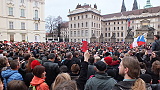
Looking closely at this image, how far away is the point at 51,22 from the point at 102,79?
2646 inches

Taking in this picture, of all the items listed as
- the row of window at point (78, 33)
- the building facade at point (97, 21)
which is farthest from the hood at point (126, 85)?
the row of window at point (78, 33)

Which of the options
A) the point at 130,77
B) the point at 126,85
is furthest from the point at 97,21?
the point at 126,85

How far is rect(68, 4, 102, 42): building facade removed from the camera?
5731 cm

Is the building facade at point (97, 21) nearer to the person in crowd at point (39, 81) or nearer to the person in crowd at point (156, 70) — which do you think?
the person in crowd at point (156, 70)

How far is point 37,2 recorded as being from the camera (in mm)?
40438

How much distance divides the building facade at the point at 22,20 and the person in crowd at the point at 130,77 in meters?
39.3

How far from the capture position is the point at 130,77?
2.00 m

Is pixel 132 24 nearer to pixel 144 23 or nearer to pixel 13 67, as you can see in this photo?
pixel 144 23

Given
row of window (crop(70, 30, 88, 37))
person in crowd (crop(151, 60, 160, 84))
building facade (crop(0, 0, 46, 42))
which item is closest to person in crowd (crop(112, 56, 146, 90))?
person in crowd (crop(151, 60, 160, 84))

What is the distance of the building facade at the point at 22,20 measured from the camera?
115 ft

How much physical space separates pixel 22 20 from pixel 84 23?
29.9 meters

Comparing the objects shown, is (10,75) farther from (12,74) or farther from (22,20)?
(22,20)

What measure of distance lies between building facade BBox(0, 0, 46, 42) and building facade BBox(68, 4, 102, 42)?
74.8 feet

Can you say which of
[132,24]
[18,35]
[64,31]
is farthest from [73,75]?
[64,31]
